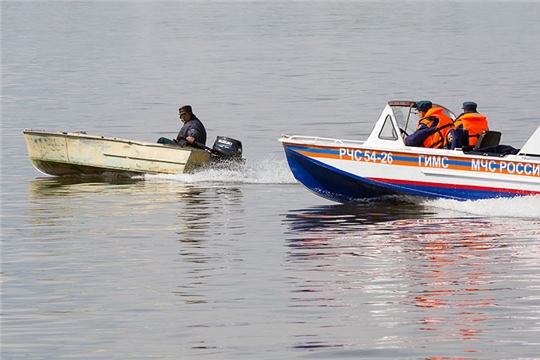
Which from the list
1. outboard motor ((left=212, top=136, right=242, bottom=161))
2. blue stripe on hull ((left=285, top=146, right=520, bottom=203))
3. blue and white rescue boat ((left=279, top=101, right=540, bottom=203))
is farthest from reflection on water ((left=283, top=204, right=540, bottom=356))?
outboard motor ((left=212, top=136, right=242, bottom=161))

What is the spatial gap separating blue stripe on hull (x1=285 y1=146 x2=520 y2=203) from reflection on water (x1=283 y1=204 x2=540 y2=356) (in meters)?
0.28

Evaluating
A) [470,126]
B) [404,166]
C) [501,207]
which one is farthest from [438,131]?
[501,207]

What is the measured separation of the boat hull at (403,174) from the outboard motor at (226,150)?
3845 mm

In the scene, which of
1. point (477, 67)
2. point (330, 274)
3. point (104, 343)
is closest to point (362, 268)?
point (330, 274)

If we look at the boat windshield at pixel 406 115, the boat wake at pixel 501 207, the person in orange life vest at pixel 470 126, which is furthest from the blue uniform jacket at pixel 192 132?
the person in orange life vest at pixel 470 126

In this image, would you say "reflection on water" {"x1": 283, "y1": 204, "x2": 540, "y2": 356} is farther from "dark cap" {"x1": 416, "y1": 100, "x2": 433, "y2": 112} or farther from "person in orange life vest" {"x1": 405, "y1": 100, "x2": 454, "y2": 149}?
"dark cap" {"x1": 416, "y1": 100, "x2": 433, "y2": 112}

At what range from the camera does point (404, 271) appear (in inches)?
631

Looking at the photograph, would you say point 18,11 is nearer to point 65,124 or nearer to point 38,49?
point 38,49

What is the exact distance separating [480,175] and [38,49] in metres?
64.3

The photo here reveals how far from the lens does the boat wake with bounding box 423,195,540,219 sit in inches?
784

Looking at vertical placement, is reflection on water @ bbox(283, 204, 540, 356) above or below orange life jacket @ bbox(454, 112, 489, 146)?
below

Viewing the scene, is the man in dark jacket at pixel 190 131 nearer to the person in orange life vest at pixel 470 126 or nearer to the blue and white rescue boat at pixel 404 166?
the blue and white rescue boat at pixel 404 166

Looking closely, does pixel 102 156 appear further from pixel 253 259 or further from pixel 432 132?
pixel 253 259

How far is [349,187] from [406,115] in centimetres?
147
